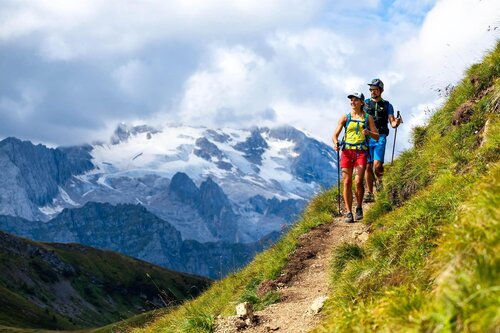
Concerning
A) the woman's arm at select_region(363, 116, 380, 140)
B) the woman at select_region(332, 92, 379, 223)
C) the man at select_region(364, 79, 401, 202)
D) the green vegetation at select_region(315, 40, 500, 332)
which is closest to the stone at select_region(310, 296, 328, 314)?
the green vegetation at select_region(315, 40, 500, 332)

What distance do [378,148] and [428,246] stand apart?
9.36 m

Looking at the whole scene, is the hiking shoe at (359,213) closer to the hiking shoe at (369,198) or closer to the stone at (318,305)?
the hiking shoe at (369,198)

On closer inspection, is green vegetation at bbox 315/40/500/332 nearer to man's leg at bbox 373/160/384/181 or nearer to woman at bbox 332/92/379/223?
man's leg at bbox 373/160/384/181

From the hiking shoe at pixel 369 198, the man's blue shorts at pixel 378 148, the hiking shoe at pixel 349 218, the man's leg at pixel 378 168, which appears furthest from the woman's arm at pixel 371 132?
the hiking shoe at pixel 369 198

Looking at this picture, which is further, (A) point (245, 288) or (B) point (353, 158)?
(B) point (353, 158)

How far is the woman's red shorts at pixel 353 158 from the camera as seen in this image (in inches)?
637

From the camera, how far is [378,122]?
17.9m

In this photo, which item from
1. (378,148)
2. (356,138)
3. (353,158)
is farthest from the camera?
(378,148)

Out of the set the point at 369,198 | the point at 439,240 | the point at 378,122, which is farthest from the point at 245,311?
the point at 378,122

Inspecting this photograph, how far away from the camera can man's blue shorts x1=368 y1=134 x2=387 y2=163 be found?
17750 mm

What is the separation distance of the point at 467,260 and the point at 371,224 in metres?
9.84

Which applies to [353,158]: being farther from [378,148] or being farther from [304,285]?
[304,285]

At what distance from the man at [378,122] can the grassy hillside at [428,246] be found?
85 centimetres

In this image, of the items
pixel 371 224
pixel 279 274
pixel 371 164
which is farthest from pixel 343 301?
pixel 371 164
